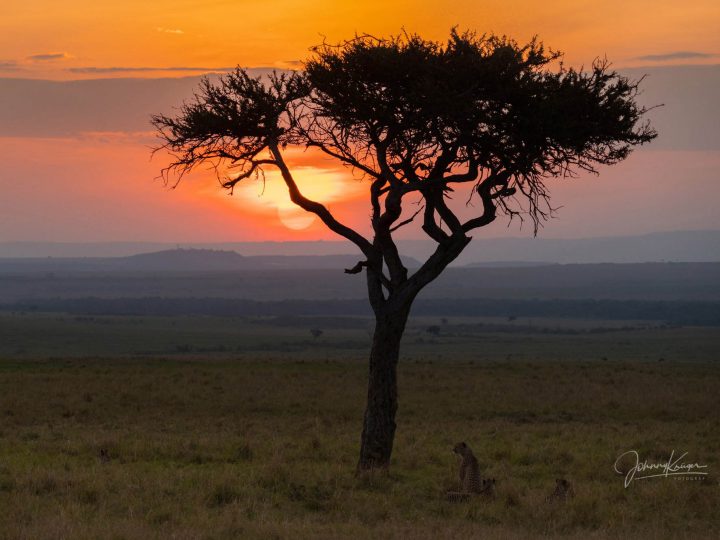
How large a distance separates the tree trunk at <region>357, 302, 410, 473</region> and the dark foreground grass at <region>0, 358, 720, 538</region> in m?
0.55

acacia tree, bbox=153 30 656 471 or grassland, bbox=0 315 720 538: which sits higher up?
acacia tree, bbox=153 30 656 471

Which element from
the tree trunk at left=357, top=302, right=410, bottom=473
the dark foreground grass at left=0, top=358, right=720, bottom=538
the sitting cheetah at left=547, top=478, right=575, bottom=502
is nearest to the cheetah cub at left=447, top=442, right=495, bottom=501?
the dark foreground grass at left=0, top=358, right=720, bottom=538

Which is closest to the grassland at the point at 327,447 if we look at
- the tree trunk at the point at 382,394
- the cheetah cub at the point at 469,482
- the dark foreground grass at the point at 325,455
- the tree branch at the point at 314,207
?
the dark foreground grass at the point at 325,455

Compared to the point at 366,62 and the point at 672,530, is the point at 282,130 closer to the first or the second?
the point at 366,62

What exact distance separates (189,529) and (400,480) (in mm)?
5751

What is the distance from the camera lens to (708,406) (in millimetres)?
33281

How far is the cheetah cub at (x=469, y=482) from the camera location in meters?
14.8

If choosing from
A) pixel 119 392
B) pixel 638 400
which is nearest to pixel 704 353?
pixel 638 400

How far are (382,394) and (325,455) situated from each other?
11.9ft

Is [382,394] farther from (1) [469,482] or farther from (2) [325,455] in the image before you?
(2) [325,455]

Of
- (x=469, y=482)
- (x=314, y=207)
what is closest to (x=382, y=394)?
(x=469, y=482)

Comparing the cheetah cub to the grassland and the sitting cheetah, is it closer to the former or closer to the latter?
the grassland

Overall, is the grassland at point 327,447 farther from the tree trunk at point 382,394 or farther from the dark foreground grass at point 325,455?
the tree trunk at point 382,394

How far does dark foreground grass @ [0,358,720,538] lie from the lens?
506 inches
